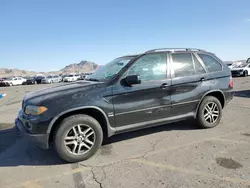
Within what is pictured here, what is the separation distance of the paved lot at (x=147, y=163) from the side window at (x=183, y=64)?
52.9 inches

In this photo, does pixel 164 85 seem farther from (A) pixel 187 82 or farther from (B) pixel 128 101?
(B) pixel 128 101

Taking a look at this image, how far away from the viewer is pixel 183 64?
475cm

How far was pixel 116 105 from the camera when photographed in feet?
12.9

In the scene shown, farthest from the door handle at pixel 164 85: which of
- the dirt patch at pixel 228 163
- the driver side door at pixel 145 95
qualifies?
the dirt patch at pixel 228 163

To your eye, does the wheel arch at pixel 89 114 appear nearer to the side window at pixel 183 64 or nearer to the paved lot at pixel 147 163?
the paved lot at pixel 147 163

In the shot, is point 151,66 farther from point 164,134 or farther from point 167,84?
point 164,134

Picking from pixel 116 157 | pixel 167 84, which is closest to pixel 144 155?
pixel 116 157

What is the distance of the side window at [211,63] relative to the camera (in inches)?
200

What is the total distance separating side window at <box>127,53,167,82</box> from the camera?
4.23 m

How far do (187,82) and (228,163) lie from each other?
6.02 feet

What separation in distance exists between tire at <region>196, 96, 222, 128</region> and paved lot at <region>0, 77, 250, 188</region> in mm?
161

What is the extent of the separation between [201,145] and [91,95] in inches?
89.6

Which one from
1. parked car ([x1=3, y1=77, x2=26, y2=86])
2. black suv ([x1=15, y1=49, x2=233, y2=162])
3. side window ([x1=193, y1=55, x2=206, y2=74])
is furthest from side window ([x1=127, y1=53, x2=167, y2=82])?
parked car ([x1=3, y1=77, x2=26, y2=86])

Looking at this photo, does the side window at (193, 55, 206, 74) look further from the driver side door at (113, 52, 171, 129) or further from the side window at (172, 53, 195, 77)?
the driver side door at (113, 52, 171, 129)
